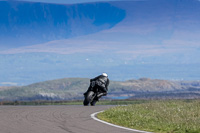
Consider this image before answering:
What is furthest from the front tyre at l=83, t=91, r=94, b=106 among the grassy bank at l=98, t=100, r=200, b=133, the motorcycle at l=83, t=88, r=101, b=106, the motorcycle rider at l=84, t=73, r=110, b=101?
the grassy bank at l=98, t=100, r=200, b=133

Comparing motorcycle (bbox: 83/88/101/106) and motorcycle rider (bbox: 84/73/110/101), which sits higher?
motorcycle rider (bbox: 84/73/110/101)

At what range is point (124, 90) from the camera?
184250 mm

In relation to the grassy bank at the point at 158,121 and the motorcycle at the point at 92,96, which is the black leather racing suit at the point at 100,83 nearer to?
the motorcycle at the point at 92,96

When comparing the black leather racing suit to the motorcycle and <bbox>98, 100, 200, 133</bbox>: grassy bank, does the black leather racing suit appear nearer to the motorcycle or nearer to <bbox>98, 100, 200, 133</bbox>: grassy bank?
the motorcycle

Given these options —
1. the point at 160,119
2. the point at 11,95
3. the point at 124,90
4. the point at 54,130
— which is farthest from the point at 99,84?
the point at 124,90

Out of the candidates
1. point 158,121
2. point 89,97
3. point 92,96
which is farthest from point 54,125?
point 92,96

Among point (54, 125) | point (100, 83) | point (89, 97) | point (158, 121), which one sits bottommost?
point (89, 97)

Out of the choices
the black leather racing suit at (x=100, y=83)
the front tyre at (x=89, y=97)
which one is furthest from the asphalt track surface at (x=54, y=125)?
the black leather racing suit at (x=100, y=83)

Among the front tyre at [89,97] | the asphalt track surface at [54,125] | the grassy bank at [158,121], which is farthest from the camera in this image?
the front tyre at [89,97]

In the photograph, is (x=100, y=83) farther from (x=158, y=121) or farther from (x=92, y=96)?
(x=158, y=121)

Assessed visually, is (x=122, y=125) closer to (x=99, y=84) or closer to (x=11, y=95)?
(x=99, y=84)

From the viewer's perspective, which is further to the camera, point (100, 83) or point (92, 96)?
point (92, 96)

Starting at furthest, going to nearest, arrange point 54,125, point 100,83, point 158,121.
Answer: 1. point 100,83
2. point 158,121
3. point 54,125

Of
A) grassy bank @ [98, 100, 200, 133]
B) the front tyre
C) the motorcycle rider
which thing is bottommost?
the front tyre
